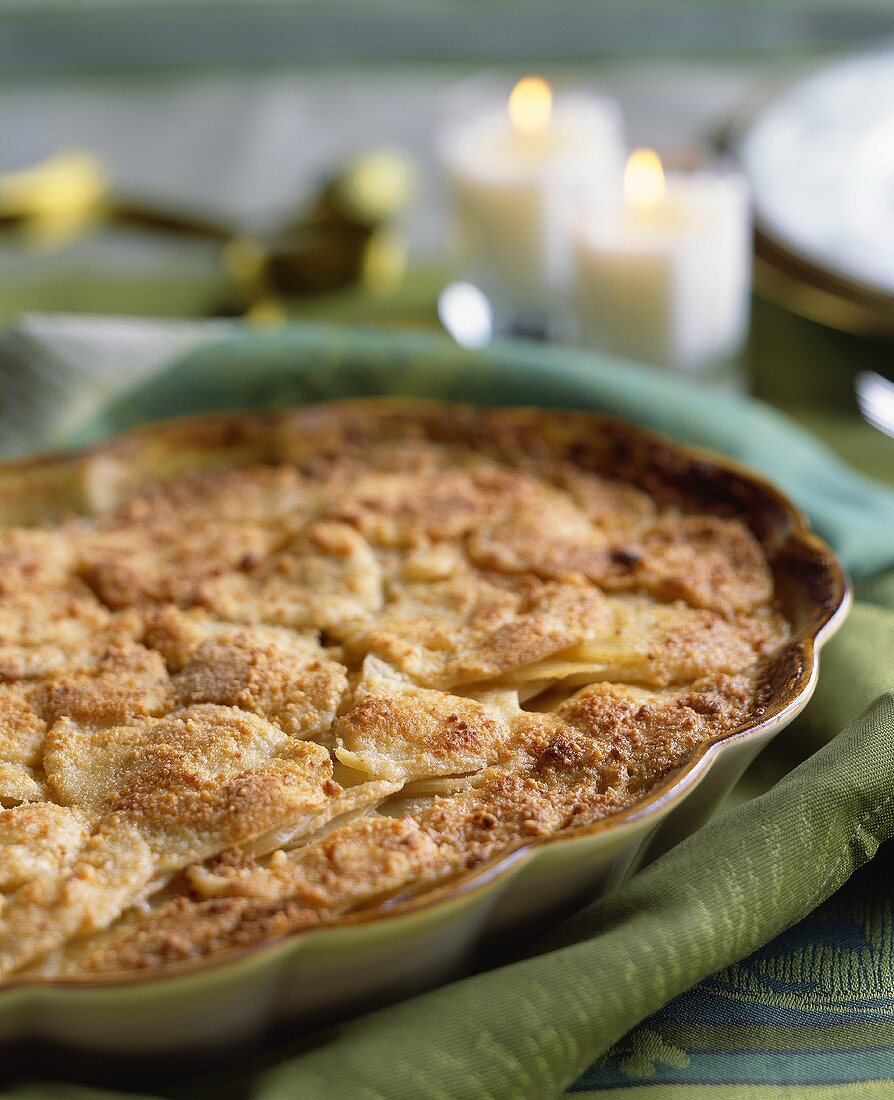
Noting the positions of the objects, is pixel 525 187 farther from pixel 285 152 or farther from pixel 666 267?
pixel 285 152

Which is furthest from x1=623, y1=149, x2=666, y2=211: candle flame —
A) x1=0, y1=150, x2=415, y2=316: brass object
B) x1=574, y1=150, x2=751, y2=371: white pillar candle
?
x1=0, y1=150, x2=415, y2=316: brass object

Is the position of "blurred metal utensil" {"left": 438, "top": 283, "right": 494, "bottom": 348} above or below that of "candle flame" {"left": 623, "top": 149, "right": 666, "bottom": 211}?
below

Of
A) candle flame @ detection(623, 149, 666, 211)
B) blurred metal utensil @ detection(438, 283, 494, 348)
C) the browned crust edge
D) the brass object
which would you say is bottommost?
blurred metal utensil @ detection(438, 283, 494, 348)

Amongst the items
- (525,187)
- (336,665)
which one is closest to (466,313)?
(525,187)

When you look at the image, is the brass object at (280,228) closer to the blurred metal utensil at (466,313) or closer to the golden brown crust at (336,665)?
the blurred metal utensil at (466,313)

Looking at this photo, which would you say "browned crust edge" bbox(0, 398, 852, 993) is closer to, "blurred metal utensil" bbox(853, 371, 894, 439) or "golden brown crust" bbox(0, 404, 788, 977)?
"golden brown crust" bbox(0, 404, 788, 977)

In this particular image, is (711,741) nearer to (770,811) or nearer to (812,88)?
(770,811)

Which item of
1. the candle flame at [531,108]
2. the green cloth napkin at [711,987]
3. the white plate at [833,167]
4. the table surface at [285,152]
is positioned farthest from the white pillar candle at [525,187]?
the green cloth napkin at [711,987]

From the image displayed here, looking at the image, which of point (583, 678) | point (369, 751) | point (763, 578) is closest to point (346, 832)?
point (369, 751)
